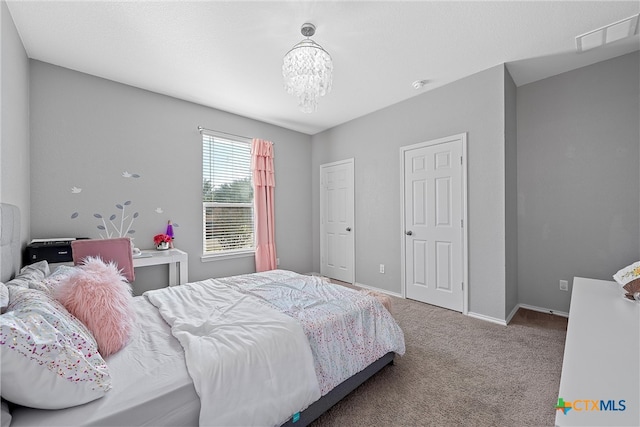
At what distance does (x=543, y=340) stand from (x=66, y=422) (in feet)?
10.8

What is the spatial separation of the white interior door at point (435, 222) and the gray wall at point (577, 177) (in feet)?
2.77

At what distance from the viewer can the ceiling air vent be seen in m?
2.14

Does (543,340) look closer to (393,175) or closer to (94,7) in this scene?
(393,175)

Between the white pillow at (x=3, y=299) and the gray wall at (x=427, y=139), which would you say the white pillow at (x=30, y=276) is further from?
the gray wall at (x=427, y=139)

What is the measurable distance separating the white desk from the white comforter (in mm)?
1417

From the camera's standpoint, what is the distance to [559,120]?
3010 mm

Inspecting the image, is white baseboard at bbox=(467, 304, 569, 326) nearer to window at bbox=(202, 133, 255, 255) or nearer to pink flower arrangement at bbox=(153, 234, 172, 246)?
window at bbox=(202, 133, 255, 255)

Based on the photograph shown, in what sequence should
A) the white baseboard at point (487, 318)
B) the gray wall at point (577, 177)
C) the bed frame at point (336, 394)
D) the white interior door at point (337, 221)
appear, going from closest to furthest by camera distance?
the bed frame at point (336, 394)
the gray wall at point (577, 177)
the white baseboard at point (487, 318)
the white interior door at point (337, 221)

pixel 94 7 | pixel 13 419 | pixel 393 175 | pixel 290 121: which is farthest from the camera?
pixel 290 121

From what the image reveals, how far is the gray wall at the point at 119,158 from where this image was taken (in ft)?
8.81

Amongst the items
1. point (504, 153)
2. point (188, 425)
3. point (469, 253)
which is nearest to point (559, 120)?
point (504, 153)

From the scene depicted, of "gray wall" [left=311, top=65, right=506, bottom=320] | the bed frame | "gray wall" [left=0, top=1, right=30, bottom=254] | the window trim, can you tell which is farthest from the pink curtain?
the bed frame

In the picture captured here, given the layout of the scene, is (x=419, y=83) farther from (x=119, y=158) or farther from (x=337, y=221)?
(x=119, y=158)

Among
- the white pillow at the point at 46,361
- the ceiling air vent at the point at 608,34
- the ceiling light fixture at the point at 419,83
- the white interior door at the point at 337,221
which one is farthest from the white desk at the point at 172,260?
the ceiling air vent at the point at 608,34
